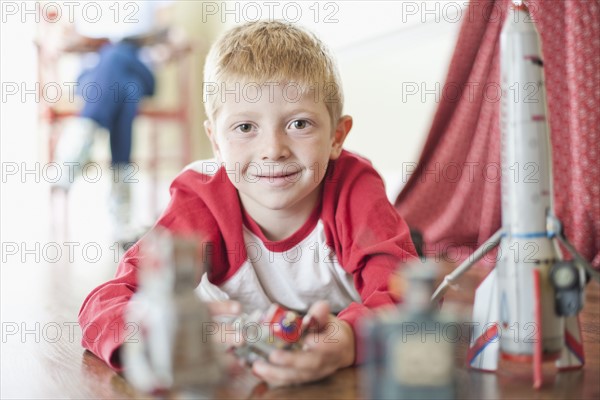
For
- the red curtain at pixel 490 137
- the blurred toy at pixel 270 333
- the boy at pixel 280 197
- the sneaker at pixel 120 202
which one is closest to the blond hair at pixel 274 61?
the boy at pixel 280 197

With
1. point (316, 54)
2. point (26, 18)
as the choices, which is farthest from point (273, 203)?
point (26, 18)

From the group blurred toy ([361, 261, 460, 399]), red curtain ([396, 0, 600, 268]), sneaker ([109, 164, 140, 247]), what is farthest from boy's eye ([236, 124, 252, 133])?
sneaker ([109, 164, 140, 247])

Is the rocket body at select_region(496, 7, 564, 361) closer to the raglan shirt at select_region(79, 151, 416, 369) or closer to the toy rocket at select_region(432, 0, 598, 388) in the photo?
the toy rocket at select_region(432, 0, 598, 388)

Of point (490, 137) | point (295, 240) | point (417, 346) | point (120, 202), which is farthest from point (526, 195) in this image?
point (120, 202)

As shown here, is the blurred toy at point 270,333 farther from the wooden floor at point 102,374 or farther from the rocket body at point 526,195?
the rocket body at point 526,195

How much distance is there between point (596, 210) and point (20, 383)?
1126 millimetres

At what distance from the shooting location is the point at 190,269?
450mm

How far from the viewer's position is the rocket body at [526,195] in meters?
0.63

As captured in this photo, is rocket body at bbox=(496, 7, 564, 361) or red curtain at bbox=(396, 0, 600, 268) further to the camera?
red curtain at bbox=(396, 0, 600, 268)

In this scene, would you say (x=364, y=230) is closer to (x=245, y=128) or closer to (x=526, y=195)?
(x=245, y=128)

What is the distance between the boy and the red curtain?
1.95 feet

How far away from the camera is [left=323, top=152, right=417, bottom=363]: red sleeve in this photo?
911 millimetres

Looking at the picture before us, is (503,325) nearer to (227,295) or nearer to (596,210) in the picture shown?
(227,295)

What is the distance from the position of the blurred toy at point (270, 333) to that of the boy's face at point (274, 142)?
0.88 ft
